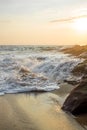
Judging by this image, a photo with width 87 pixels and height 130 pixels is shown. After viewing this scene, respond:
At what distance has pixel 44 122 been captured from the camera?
7.53m

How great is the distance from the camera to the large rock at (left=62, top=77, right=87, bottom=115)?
8297 mm

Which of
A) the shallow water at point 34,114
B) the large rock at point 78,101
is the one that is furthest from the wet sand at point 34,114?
the large rock at point 78,101

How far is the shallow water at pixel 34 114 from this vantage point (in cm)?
723

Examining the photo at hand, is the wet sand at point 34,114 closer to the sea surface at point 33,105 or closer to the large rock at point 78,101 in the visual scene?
the sea surface at point 33,105

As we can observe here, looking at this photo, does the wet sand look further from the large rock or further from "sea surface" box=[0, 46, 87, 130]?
the large rock

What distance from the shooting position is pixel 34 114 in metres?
8.27

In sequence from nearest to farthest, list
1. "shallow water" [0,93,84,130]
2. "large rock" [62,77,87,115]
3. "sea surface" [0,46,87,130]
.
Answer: "shallow water" [0,93,84,130] < "sea surface" [0,46,87,130] < "large rock" [62,77,87,115]

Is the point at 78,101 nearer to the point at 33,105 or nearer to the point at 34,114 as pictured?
the point at 34,114

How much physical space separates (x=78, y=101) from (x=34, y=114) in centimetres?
130

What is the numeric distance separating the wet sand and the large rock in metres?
0.27

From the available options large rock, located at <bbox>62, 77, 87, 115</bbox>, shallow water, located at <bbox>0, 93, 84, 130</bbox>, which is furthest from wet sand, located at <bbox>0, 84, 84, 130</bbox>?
large rock, located at <bbox>62, 77, 87, 115</bbox>

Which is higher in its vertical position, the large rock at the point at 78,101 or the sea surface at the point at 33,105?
the large rock at the point at 78,101

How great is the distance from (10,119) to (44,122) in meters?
0.92

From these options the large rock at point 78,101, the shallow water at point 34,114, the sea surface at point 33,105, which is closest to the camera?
the shallow water at point 34,114
